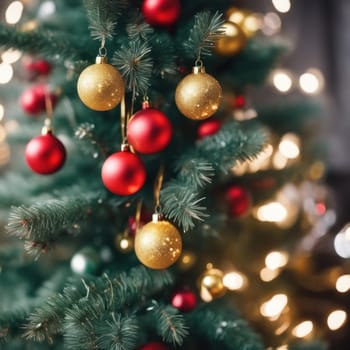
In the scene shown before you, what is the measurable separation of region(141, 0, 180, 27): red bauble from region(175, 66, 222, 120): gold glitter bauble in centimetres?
12

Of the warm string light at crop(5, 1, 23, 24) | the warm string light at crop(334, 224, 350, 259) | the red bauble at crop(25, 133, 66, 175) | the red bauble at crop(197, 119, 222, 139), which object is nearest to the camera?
the red bauble at crop(25, 133, 66, 175)

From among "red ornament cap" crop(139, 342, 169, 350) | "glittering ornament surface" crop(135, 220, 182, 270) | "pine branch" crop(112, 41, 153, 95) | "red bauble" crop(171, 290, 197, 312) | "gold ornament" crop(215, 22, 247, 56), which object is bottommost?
"red ornament cap" crop(139, 342, 169, 350)

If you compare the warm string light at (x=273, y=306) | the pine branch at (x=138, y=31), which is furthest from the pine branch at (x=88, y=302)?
the pine branch at (x=138, y=31)

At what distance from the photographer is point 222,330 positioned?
2.20ft

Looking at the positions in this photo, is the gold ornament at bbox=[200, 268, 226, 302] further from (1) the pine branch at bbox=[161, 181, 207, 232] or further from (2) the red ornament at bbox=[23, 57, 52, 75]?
(2) the red ornament at bbox=[23, 57, 52, 75]

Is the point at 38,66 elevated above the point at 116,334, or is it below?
above

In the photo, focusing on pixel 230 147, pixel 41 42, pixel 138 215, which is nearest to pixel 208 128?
pixel 230 147

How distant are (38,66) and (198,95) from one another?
45cm

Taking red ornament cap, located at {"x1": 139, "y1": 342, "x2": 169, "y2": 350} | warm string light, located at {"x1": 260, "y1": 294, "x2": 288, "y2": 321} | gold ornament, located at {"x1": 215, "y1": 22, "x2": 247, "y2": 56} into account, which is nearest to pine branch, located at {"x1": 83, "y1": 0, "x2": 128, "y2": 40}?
gold ornament, located at {"x1": 215, "y1": 22, "x2": 247, "y2": 56}

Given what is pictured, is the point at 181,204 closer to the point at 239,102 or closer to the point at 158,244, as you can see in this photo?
the point at 158,244

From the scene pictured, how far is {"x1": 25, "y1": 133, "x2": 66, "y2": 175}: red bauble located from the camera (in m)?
0.66

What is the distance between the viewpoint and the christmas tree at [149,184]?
1.92 ft

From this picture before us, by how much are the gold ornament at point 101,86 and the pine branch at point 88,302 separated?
26 cm

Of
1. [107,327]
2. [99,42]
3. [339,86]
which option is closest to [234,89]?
[99,42]
